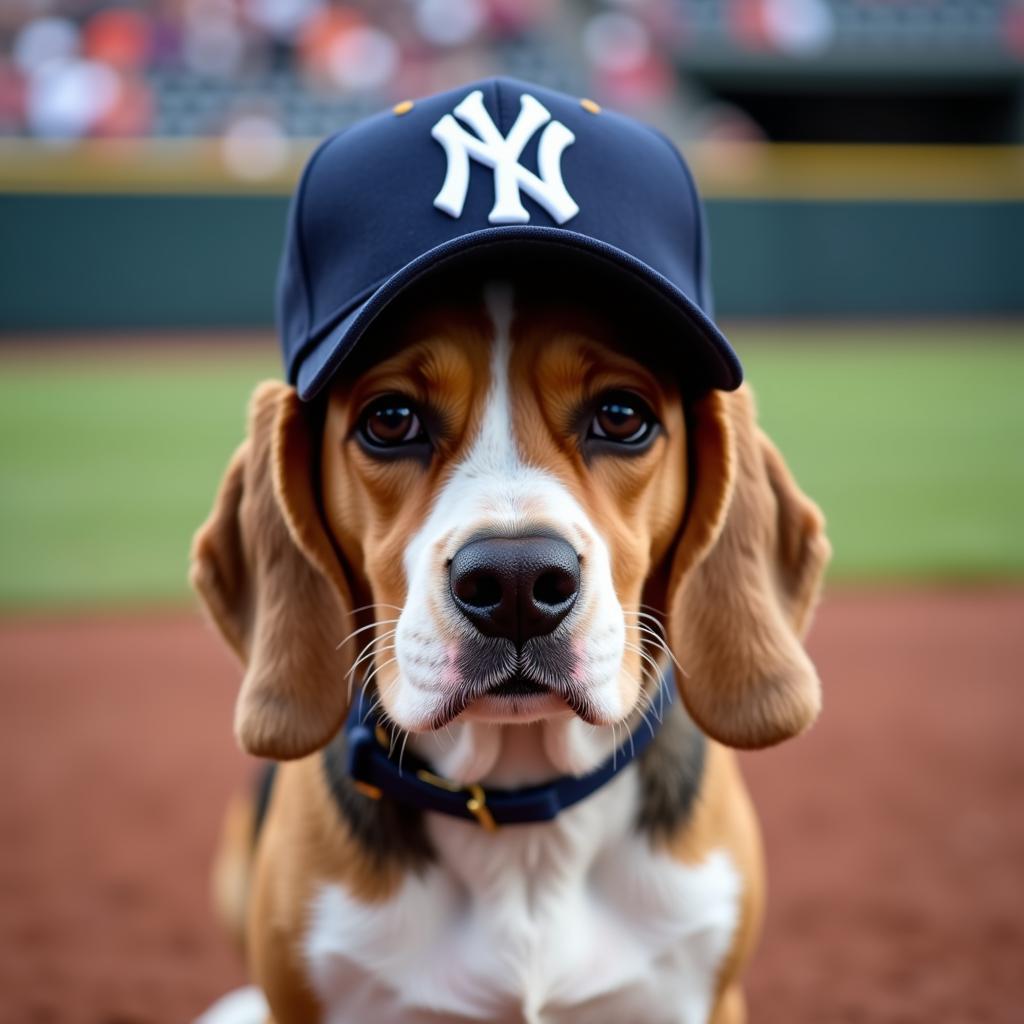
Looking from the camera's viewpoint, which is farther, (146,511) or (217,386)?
(217,386)

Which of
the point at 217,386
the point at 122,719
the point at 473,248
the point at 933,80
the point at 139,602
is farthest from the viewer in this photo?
the point at 933,80

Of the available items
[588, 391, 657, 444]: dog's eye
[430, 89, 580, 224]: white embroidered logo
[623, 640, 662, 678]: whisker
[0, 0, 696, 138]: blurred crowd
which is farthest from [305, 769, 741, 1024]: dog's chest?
[0, 0, 696, 138]: blurred crowd

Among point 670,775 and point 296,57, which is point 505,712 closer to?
point 670,775

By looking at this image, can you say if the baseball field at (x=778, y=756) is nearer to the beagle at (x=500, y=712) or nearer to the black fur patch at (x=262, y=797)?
the black fur patch at (x=262, y=797)

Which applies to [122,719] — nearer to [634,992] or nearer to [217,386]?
[634,992]

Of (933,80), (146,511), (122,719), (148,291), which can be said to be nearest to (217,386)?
(148,291)

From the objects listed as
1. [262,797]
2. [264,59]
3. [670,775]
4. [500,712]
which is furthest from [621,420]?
[264,59]

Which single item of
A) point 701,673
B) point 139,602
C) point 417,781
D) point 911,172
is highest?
point 701,673
